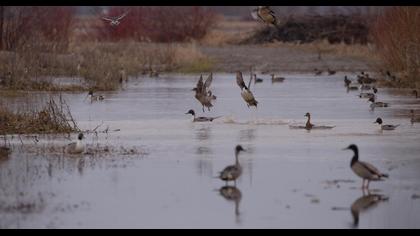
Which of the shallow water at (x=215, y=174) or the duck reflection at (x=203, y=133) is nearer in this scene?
the shallow water at (x=215, y=174)

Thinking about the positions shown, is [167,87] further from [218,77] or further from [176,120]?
[176,120]

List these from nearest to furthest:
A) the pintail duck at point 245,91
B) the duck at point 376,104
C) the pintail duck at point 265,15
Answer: the pintail duck at point 265,15 → the pintail duck at point 245,91 → the duck at point 376,104

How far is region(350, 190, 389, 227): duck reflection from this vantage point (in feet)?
37.4

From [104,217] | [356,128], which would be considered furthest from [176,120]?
[104,217]

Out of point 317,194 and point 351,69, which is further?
point 351,69

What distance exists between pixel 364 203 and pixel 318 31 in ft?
171

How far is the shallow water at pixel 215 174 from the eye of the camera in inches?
438

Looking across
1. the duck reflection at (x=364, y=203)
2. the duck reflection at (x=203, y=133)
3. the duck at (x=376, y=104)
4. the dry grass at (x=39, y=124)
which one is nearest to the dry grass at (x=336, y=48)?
the duck at (x=376, y=104)

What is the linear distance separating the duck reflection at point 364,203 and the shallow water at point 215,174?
0.03 meters

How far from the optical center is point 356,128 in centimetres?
2002

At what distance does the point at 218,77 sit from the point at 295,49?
808 inches

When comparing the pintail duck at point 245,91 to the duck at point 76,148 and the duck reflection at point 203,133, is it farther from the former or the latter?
the duck at point 76,148

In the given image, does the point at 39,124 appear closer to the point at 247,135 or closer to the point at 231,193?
the point at 247,135

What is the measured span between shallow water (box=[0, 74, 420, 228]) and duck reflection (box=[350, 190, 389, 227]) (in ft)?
0.11
